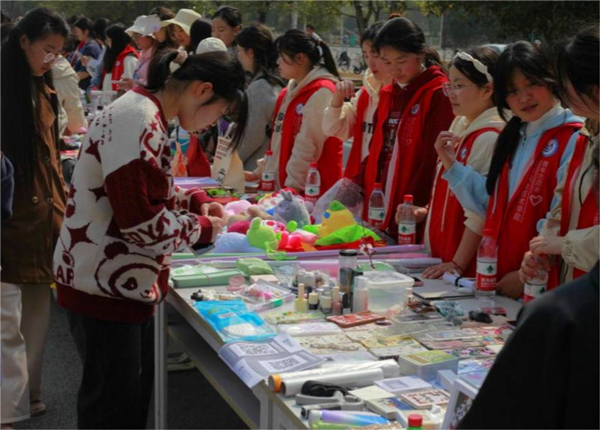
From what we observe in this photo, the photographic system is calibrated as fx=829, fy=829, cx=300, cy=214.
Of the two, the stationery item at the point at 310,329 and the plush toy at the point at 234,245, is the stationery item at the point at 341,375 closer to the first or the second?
the stationery item at the point at 310,329

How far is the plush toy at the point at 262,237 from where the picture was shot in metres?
3.16

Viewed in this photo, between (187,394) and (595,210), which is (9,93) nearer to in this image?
(187,394)

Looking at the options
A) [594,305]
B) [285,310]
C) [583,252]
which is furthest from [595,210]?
[594,305]

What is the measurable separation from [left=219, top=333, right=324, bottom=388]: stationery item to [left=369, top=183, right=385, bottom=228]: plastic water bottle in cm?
127

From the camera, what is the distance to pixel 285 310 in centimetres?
258

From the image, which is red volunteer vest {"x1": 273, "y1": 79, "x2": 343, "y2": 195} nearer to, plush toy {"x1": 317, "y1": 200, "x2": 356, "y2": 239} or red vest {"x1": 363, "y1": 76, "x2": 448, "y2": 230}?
red vest {"x1": 363, "y1": 76, "x2": 448, "y2": 230}

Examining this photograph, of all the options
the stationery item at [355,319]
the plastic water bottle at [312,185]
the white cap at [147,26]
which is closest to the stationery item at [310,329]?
the stationery item at [355,319]

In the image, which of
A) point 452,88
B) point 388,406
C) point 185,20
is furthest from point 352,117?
point 185,20

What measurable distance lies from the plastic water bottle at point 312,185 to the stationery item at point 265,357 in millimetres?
1698

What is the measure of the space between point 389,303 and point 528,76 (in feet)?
2.73

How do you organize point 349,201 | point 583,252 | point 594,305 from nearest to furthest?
point 594,305 < point 583,252 < point 349,201

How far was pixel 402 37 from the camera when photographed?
3375 millimetres

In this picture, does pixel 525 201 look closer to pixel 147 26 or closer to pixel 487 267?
pixel 487 267

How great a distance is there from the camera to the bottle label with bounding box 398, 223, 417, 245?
3254 mm
